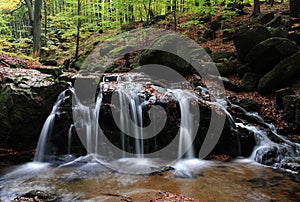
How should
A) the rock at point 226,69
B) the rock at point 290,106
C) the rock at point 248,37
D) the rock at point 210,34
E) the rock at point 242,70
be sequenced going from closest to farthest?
the rock at point 290,106
the rock at point 248,37
the rock at point 242,70
the rock at point 226,69
the rock at point 210,34

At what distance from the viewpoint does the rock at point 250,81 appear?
33.8ft

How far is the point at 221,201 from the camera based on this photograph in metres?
4.13

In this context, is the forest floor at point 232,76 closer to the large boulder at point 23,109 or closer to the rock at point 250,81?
the rock at point 250,81

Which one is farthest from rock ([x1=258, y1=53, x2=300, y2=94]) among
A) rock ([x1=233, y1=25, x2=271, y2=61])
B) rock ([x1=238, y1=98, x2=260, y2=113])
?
rock ([x1=233, y1=25, x2=271, y2=61])

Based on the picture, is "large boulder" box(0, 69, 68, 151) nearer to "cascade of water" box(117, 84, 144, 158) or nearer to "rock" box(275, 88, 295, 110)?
"cascade of water" box(117, 84, 144, 158)

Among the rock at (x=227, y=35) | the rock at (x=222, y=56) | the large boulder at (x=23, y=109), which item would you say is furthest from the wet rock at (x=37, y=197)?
the rock at (x=227, y=35)

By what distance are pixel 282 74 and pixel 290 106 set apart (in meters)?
1.93

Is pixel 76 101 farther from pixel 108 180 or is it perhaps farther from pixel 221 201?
pixel 221 201

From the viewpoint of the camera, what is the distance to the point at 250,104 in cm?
892

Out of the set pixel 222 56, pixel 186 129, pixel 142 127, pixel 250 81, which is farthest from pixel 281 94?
pixel 142 127

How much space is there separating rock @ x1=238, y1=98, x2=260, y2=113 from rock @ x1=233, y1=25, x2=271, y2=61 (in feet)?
9.96

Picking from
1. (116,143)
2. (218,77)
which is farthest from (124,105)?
(218,77)

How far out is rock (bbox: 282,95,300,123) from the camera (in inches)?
312

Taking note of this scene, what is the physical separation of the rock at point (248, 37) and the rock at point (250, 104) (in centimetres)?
304
